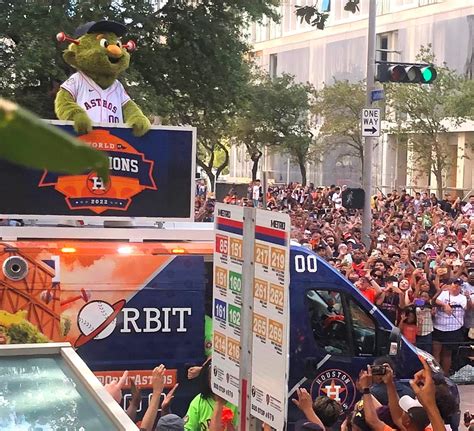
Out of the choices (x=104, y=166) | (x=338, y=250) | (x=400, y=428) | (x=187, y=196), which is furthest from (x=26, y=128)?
(x=338, y=250)

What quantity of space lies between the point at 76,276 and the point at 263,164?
56.4 meters

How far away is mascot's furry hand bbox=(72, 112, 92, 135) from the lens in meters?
6.15

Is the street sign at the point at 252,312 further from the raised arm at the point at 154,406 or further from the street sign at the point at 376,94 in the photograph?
the street sign at the point at 376,94

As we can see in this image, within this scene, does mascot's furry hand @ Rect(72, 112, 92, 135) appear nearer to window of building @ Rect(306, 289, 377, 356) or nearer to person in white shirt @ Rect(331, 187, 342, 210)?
window of building @ Rect(306, 289, 377, 356)

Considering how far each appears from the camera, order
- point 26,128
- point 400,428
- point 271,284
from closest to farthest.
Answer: point 26,128, point 271,284, point 400,428

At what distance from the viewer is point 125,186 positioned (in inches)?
246

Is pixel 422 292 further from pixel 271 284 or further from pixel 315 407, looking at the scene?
pixel 271 284

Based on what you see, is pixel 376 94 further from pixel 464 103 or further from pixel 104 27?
pixel 464 103

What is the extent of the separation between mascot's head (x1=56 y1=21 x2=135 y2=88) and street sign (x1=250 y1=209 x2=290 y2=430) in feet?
13.9

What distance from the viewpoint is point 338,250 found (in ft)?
47.5

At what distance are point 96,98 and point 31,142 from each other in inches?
275

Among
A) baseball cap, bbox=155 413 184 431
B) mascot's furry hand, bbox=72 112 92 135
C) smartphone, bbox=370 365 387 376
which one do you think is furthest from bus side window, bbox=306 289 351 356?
baseball cap, bbox=155 413 184 431

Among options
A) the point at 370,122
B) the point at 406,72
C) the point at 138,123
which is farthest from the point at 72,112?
the point at 370,122

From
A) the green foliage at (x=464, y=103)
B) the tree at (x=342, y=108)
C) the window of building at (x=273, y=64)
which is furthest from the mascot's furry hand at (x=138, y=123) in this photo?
the window of building at (x=273, y=64)
